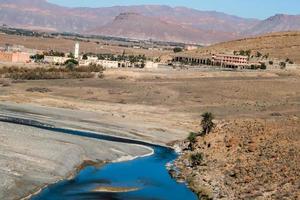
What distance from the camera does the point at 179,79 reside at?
145m

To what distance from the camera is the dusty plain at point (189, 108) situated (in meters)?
55.1

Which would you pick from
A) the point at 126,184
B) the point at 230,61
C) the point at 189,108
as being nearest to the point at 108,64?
the point at 230,61

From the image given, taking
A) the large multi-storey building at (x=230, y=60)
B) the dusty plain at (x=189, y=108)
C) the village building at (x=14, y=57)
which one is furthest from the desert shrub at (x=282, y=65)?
the village building at (x=14, y=57)

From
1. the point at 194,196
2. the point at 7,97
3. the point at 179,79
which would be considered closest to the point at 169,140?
the point at 194,196

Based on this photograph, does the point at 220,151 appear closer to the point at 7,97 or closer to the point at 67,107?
the point at 67,107

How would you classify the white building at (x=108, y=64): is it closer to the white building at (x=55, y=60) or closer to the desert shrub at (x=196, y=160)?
the white building at (x=55, y=60)

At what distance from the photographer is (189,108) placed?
104625 mm

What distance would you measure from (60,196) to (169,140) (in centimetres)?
→ 3312

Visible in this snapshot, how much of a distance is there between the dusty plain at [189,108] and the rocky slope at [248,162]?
96mm

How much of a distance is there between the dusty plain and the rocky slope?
96 millimetres

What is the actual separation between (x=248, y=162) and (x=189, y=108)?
50.9 metres

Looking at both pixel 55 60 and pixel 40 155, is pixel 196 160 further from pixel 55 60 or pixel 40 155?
pixel 55 60

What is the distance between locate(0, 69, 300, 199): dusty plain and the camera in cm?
A: 5506

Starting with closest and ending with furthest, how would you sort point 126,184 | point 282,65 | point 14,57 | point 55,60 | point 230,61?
point 126,184, point 282,65, point 14,57, point 55,60, point 230,61
